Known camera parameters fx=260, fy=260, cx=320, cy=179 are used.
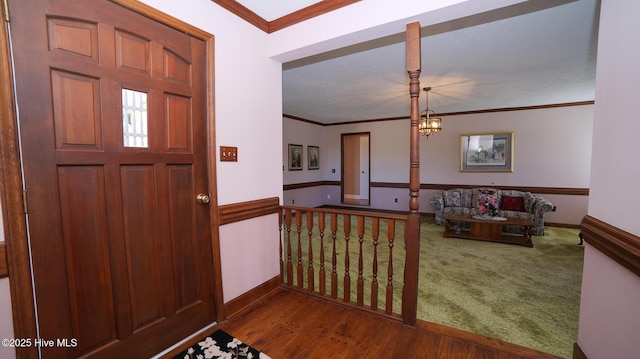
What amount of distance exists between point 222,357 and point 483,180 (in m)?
6.33

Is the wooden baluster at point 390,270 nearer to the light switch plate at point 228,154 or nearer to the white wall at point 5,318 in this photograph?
the light switch plate at point 228,154

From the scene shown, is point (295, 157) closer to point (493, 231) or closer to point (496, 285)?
point (493, 231)

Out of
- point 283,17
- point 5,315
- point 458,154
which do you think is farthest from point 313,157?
point 5,315

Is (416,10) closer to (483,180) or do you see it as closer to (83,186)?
Result: (83,186)

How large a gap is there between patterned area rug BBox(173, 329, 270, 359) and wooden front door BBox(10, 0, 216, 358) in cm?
15

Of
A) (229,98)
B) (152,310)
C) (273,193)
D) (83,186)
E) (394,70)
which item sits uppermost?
(394,70)

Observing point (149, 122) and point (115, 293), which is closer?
point (115, 293)

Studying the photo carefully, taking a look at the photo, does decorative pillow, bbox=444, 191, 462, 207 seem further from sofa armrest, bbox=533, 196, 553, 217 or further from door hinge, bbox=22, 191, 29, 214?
door hinge, bbox=22, 191, 29, 214

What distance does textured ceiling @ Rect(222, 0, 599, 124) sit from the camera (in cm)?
228

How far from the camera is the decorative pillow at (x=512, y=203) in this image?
5.18 m

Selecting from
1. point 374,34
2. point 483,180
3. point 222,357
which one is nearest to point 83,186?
point 222,357

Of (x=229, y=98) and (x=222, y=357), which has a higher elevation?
(x=229, y=98)

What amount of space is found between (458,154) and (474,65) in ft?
11.1

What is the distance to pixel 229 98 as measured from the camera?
199 cm
